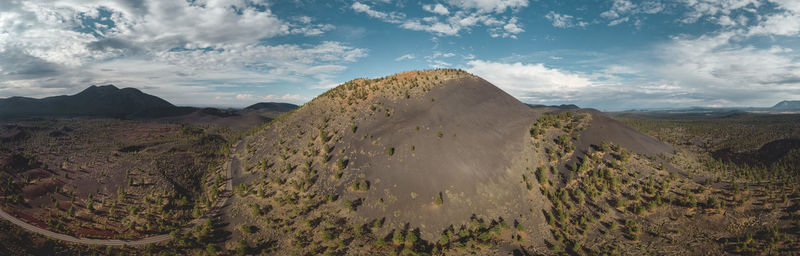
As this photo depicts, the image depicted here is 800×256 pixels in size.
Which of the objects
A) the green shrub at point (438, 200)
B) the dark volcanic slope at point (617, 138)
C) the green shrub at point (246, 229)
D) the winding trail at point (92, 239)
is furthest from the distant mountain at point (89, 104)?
the dark volcanic slope at point (617, 138)

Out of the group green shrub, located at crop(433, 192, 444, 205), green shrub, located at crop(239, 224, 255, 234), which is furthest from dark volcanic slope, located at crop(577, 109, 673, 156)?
green shrub, located at crop(239, 224, 255, 234)

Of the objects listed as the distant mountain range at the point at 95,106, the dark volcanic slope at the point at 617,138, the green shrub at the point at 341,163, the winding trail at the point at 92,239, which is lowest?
the winding trail at the point at 92,239

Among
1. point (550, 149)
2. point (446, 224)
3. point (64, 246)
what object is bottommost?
point (64, 246)

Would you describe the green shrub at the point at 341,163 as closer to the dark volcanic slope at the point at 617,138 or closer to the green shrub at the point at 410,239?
the green shrub at the point at 410,239

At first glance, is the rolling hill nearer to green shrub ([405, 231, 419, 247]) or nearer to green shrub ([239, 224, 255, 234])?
green shrub ([405, 231, 419, 247])

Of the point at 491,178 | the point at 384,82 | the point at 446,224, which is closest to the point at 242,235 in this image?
the point at 446,224

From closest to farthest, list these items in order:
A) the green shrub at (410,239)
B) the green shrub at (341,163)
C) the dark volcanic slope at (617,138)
Result: 1. the green shrub at (410,239)
2. the green shrub at (341,163)
3. the dark volcanic slope at (617,138)

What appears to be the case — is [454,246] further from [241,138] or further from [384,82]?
[241,138]

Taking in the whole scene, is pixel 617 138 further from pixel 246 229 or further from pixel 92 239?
pixel 92 239
